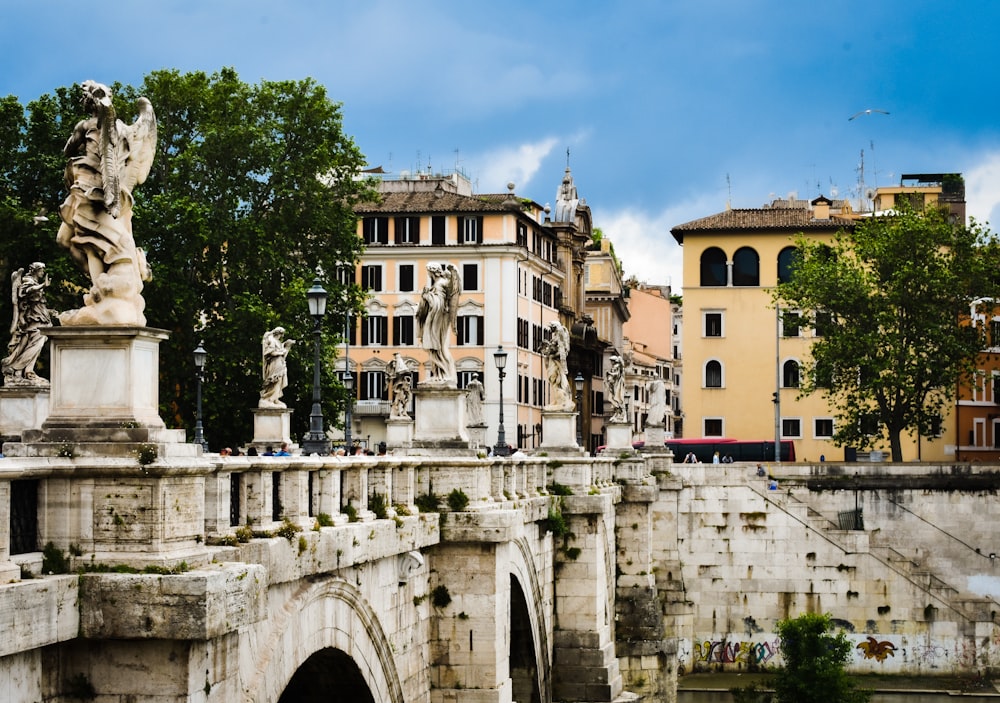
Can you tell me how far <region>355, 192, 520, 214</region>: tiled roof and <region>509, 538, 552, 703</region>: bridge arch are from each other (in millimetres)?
43669

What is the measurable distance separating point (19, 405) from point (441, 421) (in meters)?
7.21

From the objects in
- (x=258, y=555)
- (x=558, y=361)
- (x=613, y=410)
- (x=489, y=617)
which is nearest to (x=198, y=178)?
(x=613, y=410)

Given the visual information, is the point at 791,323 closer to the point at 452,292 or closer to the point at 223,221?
the point at 223,221

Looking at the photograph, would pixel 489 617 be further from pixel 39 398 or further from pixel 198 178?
pixel 198 178

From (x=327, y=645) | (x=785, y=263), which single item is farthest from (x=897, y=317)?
(x=327, y=645)

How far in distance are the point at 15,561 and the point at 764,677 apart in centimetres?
4310

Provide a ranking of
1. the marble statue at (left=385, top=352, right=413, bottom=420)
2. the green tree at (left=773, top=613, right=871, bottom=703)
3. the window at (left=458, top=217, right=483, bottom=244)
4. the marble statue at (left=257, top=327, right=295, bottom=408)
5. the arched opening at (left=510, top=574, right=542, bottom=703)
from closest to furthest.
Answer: the arched opening at (left=510, top=574, right=542, bottom=703) → the marble statue at (left=257, top=327, right=295, bottom=408) → the green tree at (left=773, top=613, right=871, bottom=703) → the marble statue at (left=385, top=352, right=413, bottom=420) → the window at (left=458, top=217, right=483, bottom=244)

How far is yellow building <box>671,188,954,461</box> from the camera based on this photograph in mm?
71750

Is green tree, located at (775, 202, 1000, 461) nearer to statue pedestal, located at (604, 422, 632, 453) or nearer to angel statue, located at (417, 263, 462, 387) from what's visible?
statue pedestal, located at (604, 422, 632, 453)

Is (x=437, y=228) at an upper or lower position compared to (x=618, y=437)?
upper

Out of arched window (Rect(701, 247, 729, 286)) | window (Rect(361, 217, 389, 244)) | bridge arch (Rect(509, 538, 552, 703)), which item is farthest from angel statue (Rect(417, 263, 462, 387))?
window (Rect(361, 217, 389, 244))

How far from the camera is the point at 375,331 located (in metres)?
74.6

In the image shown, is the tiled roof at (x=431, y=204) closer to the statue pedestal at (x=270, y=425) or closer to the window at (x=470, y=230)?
the window at (x=470, y=230)

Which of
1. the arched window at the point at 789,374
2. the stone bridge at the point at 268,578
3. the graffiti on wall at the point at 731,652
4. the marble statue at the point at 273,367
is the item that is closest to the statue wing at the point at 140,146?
the stone bridge at the point at 268,578
